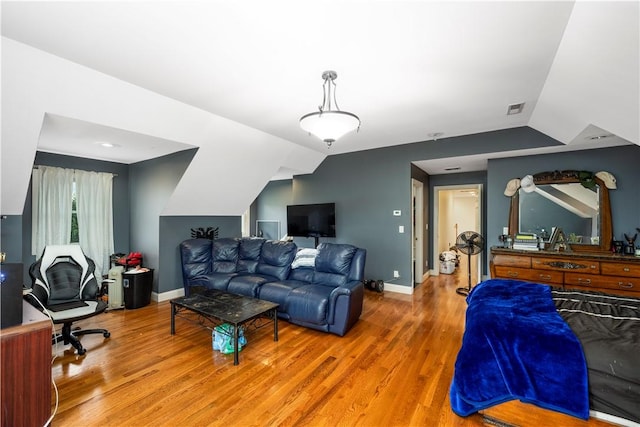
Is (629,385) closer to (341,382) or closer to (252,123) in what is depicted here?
(341,382)

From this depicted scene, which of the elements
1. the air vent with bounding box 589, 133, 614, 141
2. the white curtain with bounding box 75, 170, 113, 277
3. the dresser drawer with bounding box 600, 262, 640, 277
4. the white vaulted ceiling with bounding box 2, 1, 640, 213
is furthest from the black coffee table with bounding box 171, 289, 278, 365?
the air vent with bounding box 589, 133, 614, 141

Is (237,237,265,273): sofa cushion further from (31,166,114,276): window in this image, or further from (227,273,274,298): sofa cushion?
(31,166,114,276): window

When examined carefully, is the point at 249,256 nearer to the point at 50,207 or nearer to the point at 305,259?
the point at 305,259

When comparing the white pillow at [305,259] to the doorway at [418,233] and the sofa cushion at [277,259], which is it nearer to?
the sofa cushion at [277,259]

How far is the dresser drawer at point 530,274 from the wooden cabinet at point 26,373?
15.8ft

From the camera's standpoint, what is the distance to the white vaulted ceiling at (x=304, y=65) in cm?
173

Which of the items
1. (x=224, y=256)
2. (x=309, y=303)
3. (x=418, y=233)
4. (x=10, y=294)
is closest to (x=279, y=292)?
(x=309, y=303)

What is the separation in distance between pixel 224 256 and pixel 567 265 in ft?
16.1

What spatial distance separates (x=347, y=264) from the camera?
3.62 meters

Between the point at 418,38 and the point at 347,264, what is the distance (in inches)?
100

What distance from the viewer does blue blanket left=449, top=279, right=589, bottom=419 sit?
164cm

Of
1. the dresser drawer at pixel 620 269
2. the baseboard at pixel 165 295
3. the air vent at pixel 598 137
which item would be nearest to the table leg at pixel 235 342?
the baseboard at pixel 165 295

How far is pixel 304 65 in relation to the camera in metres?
2.32

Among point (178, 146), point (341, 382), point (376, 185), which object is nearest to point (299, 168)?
point (376, 185)
